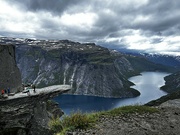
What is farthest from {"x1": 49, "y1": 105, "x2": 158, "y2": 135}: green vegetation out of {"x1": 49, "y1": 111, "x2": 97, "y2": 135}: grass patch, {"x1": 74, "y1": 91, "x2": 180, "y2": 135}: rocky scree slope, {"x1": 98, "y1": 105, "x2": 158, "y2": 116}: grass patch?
{"x1": 98, "y1": 105, "x2": 158, "y2": 116}: grass patch

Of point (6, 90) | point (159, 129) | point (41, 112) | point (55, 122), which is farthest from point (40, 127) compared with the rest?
point (159, 129)

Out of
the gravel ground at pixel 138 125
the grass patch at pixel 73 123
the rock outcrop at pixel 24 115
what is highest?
the grass patch at pixel 73 123

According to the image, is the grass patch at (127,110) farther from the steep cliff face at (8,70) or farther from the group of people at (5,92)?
the steep cliff face at (8,70)

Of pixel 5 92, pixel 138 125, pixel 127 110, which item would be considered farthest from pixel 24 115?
pixel 138 125

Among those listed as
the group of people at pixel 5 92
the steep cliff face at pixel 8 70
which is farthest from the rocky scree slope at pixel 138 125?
the steep cliff face at pixel 8 70

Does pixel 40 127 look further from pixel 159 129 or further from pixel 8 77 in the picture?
pixel 159 129

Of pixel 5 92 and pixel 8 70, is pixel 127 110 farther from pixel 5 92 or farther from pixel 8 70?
pixel 8 70
